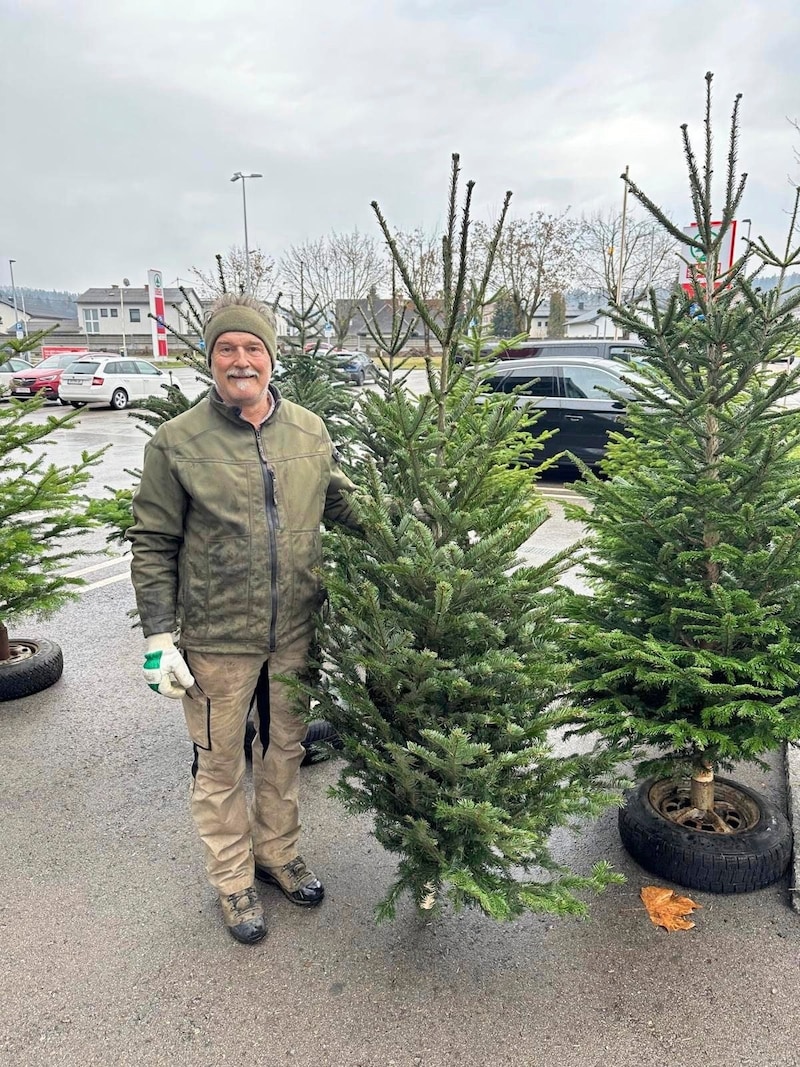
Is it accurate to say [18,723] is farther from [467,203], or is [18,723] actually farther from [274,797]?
[467,203]

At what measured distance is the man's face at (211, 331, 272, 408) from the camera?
8.20ft

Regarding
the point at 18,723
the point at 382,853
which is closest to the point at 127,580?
the point at 18,723

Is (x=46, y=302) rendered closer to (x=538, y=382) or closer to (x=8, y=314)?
(x=8, y=314)

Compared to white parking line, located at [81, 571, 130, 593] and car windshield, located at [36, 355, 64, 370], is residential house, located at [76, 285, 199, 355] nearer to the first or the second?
car windshield, located at [36, 355, 64, 370]

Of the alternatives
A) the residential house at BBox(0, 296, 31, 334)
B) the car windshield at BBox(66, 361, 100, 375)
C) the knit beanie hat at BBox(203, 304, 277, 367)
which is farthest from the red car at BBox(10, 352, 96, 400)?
the residential house at BBox(0, 296, 31, 334)

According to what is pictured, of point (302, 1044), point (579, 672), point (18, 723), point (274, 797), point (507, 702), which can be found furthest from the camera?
point (18, 723)

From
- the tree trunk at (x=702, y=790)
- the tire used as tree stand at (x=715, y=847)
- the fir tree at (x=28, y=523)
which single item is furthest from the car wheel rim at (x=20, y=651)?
the tree trunk at (x=702, y=790)

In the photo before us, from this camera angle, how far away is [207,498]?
8.17 ft

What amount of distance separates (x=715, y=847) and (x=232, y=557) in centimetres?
218

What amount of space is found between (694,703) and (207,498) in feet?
6.65

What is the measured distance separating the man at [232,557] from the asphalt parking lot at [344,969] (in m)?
0.31

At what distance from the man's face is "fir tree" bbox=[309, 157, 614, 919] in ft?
1.49

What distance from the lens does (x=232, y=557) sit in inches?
100

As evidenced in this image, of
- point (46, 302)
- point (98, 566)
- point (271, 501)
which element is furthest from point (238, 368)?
point (46, 302)
